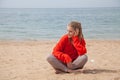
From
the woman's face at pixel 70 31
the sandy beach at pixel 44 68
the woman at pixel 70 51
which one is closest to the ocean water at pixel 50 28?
the sandy beach at pixel 44 68

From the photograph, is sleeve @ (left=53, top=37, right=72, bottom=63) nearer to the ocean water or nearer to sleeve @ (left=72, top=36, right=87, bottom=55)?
sleeve @ (left=72, top=36, right=87, bottom=55)

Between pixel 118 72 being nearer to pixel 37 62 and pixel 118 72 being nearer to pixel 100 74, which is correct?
pixel 100 74

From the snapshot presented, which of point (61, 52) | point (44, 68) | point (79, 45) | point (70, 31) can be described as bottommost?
point (44, 68)

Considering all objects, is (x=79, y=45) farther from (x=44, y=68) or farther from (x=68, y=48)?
(x=44, y=68)

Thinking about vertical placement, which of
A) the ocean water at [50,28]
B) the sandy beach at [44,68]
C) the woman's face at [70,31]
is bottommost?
the ocean water at [50,28]

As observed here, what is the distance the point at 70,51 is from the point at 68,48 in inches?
3.1

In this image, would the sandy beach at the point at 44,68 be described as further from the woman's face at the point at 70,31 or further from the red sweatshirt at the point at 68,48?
the woman's face at the point at 70,31

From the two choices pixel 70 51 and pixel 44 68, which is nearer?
pixel 70 51

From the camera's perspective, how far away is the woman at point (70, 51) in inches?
254

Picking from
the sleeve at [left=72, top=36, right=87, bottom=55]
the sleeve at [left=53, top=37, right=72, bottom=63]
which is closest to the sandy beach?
the sleeve at [left=53, top=37, right=72, bottom=63]

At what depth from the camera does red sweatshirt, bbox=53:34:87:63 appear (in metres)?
6.45

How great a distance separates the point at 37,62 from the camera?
8.30 meters

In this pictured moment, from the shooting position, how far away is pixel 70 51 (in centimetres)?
660

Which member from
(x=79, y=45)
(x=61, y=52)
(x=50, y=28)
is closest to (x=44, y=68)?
(x=61, y=52)
